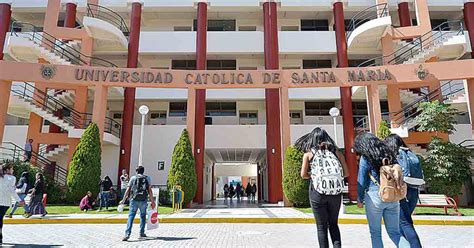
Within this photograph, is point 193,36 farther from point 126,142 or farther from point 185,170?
point 185,170

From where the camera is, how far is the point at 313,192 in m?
4.07

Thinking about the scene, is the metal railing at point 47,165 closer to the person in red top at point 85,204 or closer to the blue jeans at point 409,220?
the person in red top at point 85,204

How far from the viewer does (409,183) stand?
4527 mm

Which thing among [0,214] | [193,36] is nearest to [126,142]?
[193,36]

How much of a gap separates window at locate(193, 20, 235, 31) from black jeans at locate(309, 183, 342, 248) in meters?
22.9

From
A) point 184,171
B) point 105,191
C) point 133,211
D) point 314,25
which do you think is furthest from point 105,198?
point 314,25

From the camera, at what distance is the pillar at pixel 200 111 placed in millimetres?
19281

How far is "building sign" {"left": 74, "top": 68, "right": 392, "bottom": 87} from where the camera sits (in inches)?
635

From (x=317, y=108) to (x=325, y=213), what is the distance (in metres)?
20.7

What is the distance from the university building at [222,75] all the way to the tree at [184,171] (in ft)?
3.57

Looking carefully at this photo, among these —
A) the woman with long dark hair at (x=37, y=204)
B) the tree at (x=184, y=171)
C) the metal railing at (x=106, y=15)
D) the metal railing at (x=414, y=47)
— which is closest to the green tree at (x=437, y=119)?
the metal railing at (x=414, y=47)

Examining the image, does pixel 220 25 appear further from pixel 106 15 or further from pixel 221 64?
pixel 106 15

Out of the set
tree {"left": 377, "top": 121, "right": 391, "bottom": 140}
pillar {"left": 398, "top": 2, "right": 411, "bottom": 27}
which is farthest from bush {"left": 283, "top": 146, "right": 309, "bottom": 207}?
pillar {"left": 398, "top": 2, "right": 411, "bottom": 27}

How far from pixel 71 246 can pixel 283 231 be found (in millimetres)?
5077
